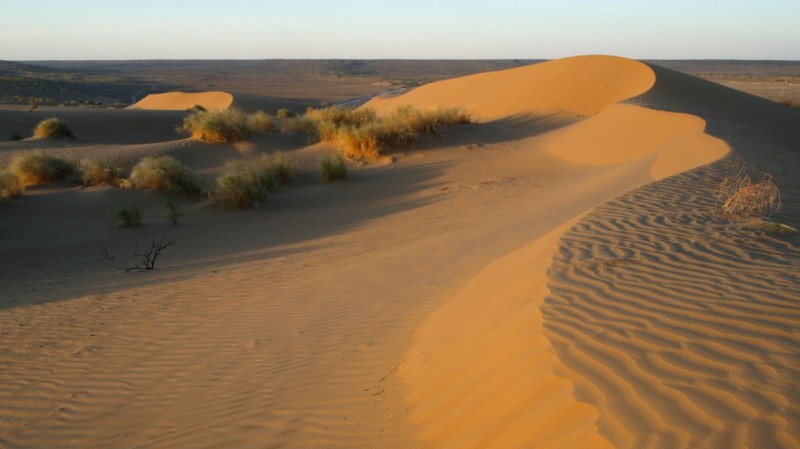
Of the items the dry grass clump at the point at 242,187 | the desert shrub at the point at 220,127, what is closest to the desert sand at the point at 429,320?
the dry grass clump at the point at 242,187

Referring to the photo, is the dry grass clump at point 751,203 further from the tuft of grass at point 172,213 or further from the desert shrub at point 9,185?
the desert shrub at point 9,185

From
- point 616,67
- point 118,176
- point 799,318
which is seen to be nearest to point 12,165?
point 118,176

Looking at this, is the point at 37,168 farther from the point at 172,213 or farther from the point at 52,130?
the point at 52,130

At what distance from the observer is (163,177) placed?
15.5 m

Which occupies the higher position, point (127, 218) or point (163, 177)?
point (163, 177)

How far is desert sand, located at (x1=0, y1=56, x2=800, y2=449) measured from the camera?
136 inches

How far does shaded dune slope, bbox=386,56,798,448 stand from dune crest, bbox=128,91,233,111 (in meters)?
35.4

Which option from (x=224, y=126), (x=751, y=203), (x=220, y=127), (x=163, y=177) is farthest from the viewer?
(x=224, y=126)

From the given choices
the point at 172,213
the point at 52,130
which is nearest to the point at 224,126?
the point at 52,130

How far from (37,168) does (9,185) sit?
181 centimetres

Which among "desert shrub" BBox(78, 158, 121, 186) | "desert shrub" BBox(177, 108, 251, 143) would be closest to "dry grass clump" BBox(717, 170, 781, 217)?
"desert shrub" BBox(78, 158, 121, 186)

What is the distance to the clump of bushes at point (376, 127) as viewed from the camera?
62.5 ft

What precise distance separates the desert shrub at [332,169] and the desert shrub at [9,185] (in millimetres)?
7218

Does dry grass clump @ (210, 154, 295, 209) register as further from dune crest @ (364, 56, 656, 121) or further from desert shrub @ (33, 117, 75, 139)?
desert shrub @ (33, 117, 75, 139)
